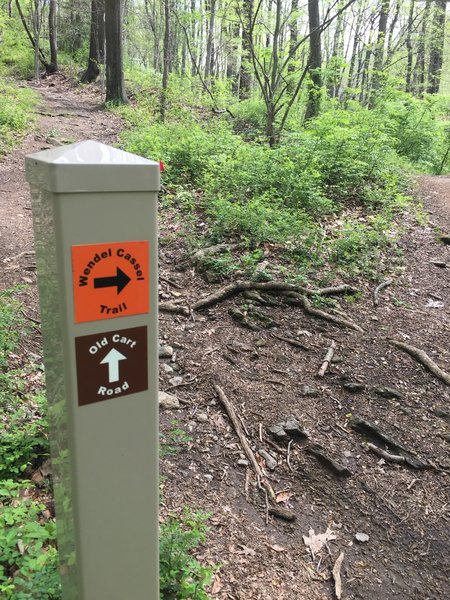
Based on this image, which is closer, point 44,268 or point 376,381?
point 44,268

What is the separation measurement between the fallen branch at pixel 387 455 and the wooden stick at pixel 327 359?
33.0 inches

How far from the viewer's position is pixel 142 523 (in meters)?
1.43

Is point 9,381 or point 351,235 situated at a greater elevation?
point 351,235

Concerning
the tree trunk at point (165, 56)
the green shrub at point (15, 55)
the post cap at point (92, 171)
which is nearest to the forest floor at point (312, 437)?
the post cap at point (92, 171)

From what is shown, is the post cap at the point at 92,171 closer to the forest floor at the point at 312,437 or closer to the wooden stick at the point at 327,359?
the forest floor at the point at 312,437

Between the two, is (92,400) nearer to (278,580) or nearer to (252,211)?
(278,580)

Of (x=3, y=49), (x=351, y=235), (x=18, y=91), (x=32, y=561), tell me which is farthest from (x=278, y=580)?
(x=3, y=49)

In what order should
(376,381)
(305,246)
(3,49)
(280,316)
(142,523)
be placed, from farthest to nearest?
(3,49), (305,246), (280,316), (376,381), (142,523)

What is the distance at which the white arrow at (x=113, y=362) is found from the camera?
1254 millimetres

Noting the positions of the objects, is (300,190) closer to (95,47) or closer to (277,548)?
(277,548)

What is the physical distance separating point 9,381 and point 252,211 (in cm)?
405

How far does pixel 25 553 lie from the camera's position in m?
2.14

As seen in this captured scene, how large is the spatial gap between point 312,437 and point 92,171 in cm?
315

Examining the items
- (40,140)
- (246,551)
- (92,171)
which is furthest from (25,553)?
(40,140)
